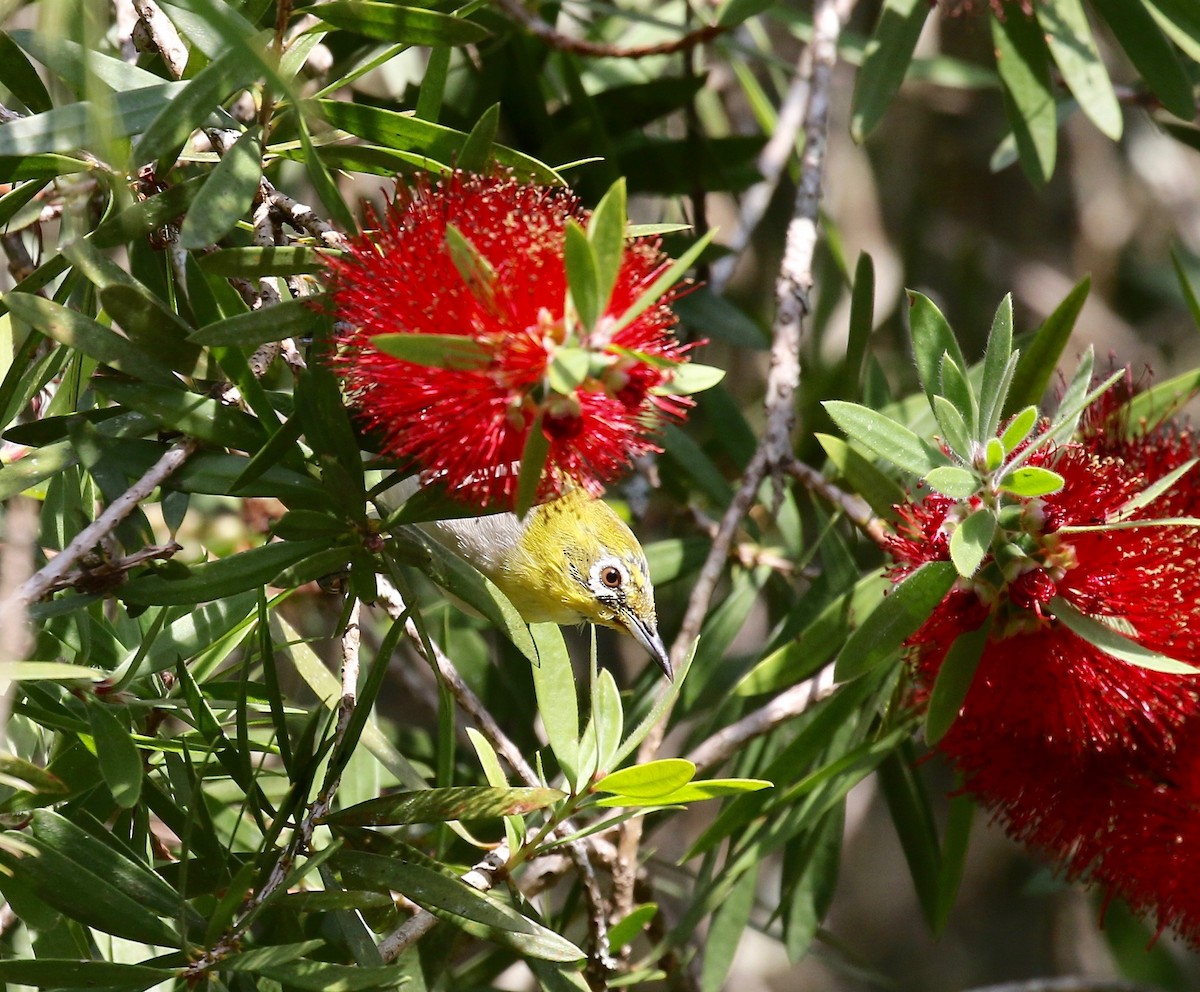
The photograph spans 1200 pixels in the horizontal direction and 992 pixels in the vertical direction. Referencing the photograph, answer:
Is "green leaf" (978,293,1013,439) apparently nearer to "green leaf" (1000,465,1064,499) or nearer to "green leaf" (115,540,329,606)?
"green leaf" (1000,465,1064,499)

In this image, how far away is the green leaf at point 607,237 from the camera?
1075 mm

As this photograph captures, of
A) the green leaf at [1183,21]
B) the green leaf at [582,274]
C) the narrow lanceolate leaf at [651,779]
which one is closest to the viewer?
the green leaf at [582,274]

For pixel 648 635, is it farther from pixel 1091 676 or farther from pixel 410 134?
pixel 410 134

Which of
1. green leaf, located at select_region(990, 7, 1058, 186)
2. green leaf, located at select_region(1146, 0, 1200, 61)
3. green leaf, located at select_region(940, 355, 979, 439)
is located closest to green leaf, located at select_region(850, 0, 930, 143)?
green leaf, located at select_region(990, 7, 1058, 186)

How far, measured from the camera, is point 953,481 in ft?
4.44

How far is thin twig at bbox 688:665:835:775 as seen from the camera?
6.58 ft

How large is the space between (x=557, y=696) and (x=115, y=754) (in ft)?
1.69

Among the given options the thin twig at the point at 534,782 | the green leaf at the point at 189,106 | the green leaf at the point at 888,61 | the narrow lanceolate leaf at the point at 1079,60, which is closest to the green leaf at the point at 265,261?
the green leaf at the point at 189,106

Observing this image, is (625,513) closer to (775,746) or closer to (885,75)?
(775,746)

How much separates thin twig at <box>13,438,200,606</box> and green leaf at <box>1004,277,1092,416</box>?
1086mm

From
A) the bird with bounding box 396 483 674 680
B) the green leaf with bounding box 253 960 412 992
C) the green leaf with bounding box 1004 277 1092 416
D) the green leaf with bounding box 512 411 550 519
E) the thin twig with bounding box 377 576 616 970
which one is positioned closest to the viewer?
the green leaf with bounding box 512 411 550 519

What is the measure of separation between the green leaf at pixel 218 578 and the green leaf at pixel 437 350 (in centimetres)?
35

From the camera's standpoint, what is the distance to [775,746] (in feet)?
7.50

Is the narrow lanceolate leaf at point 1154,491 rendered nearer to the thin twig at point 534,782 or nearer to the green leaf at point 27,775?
the thin twig at point 534,782
